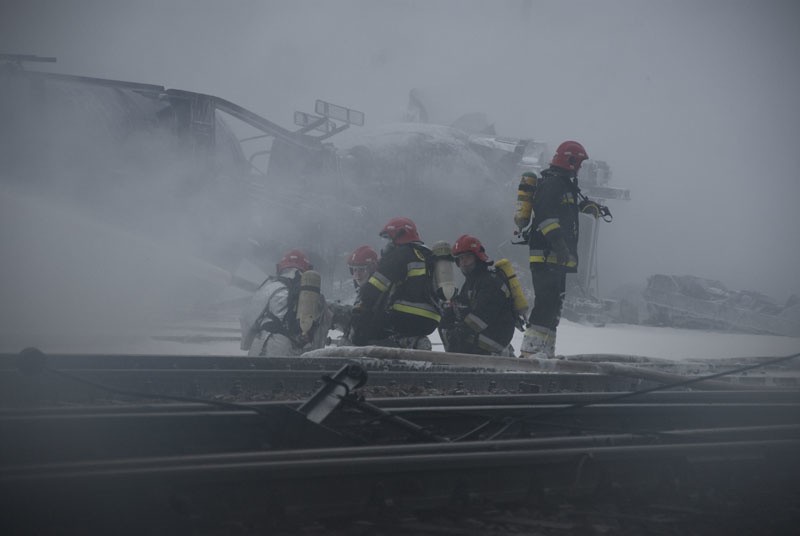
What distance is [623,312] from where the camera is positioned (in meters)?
Answer: 17.7

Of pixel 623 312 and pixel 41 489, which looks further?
pixel 623 312

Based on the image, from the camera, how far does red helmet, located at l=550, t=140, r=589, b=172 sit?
23.2ft

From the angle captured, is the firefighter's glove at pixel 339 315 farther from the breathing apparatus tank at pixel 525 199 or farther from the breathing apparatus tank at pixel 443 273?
the breathing apparatus tank at pixel 525 199

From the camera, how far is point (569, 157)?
279 inches

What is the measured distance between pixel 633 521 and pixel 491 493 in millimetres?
480

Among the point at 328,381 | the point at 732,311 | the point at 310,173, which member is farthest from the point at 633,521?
the point at 732,311

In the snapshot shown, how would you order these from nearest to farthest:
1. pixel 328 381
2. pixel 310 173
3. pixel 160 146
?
1. pixel 328 381
2. pixel 160 146
3. pixel 310 173

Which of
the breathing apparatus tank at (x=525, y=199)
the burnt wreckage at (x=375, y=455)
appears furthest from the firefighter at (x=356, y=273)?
the burnt wreckage at (x=375, y=455)

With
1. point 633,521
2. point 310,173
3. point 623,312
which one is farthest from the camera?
point 623,312

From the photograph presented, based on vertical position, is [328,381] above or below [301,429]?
above

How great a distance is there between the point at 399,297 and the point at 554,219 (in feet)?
5.53

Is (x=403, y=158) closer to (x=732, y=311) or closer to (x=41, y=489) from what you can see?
(x=732, y=311)

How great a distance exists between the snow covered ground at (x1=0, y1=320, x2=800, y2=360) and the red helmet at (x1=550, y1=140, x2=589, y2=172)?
109 inches

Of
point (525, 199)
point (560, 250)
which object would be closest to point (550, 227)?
point (560, 250)
